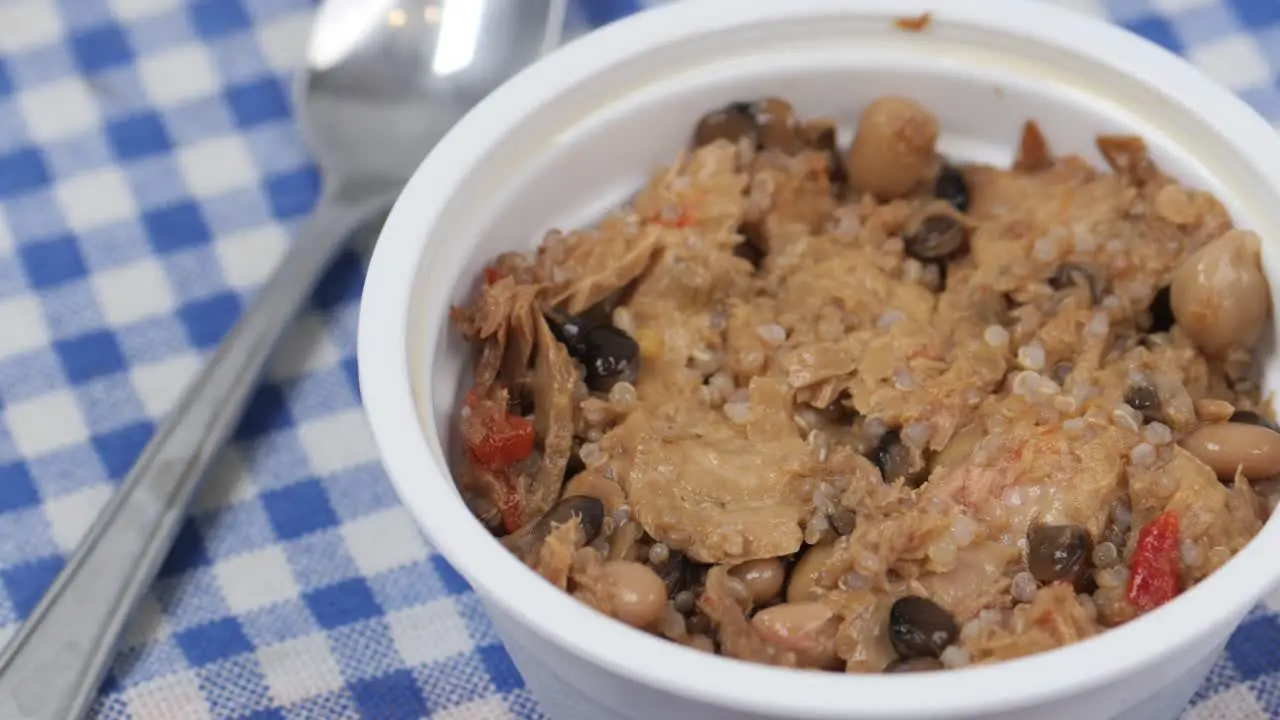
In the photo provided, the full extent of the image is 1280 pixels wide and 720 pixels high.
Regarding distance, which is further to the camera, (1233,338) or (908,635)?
(1233,338)

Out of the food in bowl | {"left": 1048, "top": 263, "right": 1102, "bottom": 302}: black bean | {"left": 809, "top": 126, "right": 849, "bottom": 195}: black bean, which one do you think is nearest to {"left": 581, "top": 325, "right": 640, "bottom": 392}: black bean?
the food in bowl

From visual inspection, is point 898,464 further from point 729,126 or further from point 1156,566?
point 729,126

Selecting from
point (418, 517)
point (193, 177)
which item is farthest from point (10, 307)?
point (418, 517)

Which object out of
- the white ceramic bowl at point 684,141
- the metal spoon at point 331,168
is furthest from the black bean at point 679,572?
the metal spoon at point 331,168

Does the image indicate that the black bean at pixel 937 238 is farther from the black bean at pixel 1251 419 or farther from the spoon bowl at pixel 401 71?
the spoon bowl at pixel 401 71

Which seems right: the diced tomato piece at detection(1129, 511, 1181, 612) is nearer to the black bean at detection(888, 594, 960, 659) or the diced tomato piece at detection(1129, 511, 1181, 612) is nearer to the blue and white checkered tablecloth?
the black bean at detection(888, 594, 960, 659)

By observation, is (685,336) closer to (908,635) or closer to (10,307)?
(908,635)

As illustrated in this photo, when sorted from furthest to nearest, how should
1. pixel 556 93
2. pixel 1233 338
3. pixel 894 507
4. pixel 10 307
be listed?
1. pixel 10 307
2. pixel 556 93
3. pixel 1233 338
4. pixel 894 507

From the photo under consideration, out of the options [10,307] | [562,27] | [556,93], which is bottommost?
[10,307]
